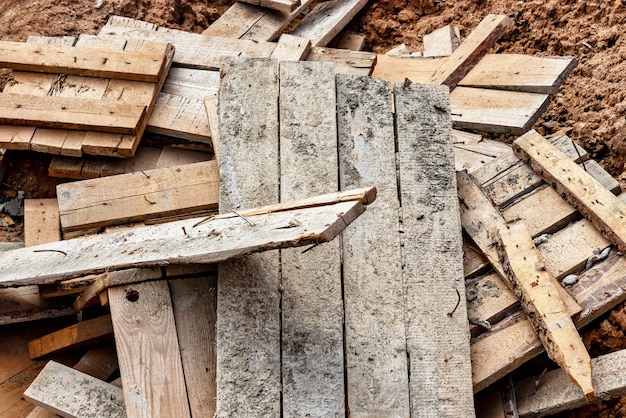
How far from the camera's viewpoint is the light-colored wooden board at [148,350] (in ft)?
8.89

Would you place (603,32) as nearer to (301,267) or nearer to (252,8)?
(252,8)

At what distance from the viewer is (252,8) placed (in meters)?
4.81

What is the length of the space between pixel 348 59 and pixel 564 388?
2425 millimetres

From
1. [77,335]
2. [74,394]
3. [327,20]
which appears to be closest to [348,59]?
[327,20]

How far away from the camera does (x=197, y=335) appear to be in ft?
9.41

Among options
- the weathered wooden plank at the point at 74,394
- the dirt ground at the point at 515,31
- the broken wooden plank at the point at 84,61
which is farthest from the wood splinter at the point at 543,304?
the broken wooden plank at the point at 84,61

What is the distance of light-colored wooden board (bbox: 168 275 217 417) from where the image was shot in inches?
108

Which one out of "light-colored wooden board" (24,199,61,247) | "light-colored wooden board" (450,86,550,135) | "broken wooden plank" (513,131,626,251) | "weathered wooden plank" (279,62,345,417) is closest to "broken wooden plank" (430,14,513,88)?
"light-colored wooden board" (450,86,550,135)

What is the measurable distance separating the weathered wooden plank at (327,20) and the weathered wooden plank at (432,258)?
169 centimetres

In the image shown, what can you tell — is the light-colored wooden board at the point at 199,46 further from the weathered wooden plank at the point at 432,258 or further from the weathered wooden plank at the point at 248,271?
the weathered wooden plank at the point at 432,258

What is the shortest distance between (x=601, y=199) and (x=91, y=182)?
8.60 ft

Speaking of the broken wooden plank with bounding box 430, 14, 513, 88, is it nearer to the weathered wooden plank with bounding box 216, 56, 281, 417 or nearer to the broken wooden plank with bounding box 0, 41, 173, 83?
the weathered wooden plank with bounding box 216, 56, 281, 417

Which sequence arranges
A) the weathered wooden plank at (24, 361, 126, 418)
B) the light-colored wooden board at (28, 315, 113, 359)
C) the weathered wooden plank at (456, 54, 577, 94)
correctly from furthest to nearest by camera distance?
the weathered wooden plank at (456, 54, 577, 94)
the light-colored wooden board at (28, 315, 113, 359)
the weathered wooden plank at (24, 361, 126, 418)

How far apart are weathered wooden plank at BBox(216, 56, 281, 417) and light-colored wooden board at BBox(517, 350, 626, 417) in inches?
45.9
